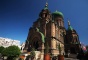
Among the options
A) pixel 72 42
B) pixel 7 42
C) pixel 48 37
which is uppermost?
pixel 7 42

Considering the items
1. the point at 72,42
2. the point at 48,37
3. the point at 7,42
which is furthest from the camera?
the point at 7,42

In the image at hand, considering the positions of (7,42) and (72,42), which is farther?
(7,42)

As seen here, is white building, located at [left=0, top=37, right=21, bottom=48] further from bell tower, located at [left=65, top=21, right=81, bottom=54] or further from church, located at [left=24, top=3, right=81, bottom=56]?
bell tower, located at [left=65, top=21, right=81, bottom=54]

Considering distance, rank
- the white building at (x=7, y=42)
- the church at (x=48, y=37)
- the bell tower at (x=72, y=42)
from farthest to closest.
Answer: the white building at (x=7, y=42), the bell tower at (x=72, y=42), the church at (x=48, y=37)

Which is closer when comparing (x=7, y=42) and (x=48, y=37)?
(x=48, y=37)

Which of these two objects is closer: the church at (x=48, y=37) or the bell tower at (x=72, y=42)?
the church at (x=48, y=37)

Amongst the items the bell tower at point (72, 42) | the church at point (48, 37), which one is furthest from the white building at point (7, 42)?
the bell tower at point (72, 42)

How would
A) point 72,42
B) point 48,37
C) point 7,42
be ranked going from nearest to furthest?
point 48,37 → point 72,42 → point 7,42

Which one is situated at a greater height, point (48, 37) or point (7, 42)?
point (7, 42)

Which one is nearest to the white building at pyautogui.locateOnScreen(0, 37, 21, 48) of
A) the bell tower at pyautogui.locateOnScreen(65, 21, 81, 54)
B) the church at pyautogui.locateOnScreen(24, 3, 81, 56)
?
the church at pyautogui.locateOnScreen(24, 3, 81, 56)

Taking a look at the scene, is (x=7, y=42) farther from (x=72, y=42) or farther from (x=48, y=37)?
(x=48, y=37)

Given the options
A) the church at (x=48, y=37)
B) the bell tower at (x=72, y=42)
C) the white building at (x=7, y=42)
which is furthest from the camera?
the white building at (x=7, y=42)

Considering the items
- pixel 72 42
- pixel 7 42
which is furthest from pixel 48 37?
pixel 7 42

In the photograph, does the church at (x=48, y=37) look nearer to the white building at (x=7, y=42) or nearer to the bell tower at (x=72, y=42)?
the bell tower at (x=72, y=42)
